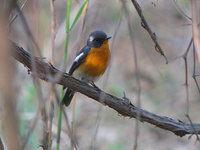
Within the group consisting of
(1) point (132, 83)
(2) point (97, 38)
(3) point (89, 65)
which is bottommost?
(3) point (89, 65)

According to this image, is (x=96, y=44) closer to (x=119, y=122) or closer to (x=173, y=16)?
(x=119, y=122)

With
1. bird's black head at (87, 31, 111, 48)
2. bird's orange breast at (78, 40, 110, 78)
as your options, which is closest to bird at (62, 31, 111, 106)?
bird's orange breast at (78, 40, 110, 78)

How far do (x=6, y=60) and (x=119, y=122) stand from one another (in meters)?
5.89

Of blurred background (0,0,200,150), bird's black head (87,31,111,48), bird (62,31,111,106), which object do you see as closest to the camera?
bird (62,31,111,106)

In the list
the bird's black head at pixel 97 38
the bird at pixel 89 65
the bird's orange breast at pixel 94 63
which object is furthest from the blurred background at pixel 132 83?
the bird's orange breast at pixel 94 63

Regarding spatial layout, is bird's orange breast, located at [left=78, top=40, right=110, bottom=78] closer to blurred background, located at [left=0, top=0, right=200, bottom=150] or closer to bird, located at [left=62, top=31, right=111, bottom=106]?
bird, located at [left=62, top=31, right=111, bottom=106]

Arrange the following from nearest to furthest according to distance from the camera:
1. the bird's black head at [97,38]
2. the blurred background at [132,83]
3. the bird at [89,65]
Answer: the bird at [89,65] < the bird's black head at [97,38] < the blurred background at [132,83]

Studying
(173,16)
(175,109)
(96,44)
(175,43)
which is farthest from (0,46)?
(173,16)

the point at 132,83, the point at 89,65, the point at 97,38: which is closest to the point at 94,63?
the point at 89,65

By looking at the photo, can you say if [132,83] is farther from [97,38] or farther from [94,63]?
[94,63]

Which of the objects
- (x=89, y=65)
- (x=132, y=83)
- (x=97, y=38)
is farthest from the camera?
(x=132, y=83)

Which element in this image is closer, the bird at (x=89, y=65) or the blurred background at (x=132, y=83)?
the bird at (x=89, y=65)

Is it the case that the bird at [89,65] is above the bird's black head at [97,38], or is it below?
below

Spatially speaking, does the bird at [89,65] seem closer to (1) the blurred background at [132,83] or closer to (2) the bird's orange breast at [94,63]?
(2) the bird's orange breast at [94,63]
